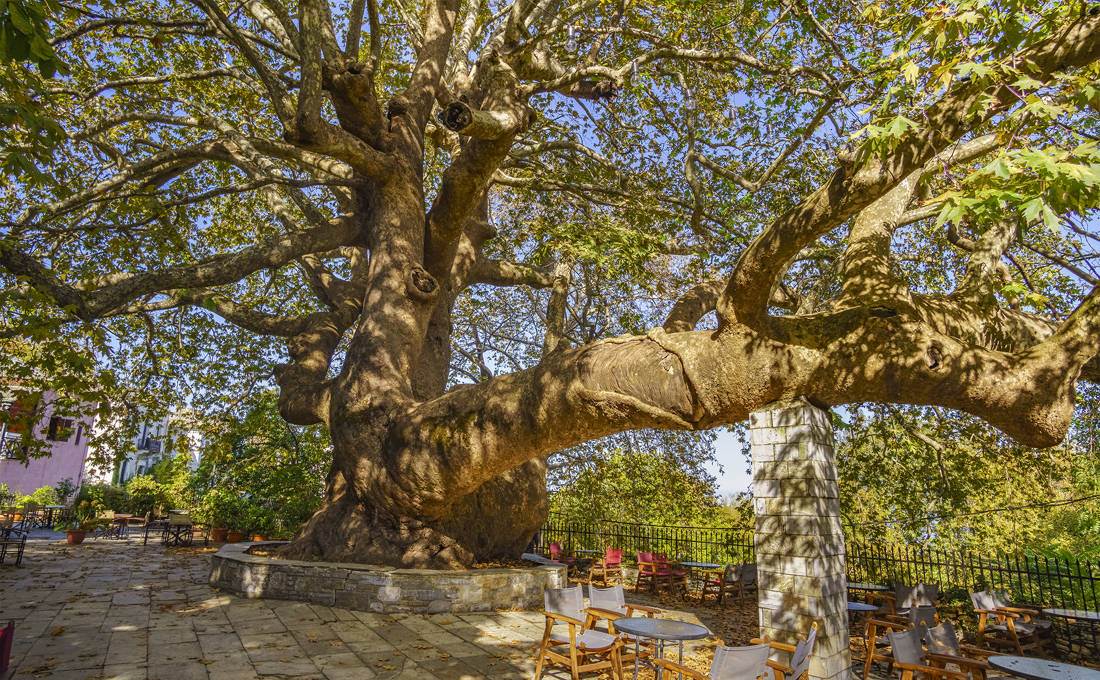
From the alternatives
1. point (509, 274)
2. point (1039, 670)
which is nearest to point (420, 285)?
point (509, 274)

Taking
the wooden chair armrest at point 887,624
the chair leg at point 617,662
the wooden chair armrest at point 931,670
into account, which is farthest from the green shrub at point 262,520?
the wooden chair armrest at point 931,670

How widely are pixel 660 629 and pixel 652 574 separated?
6945mm

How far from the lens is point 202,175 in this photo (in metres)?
11.7

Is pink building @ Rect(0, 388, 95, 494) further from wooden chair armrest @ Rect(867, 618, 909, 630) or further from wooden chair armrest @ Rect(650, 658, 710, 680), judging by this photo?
wooden chair armrest @ Rect(867, 618, 909, 630)

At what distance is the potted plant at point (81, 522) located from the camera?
549 inches

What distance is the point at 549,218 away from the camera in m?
11.2

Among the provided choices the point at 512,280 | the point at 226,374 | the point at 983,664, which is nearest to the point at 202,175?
the point at 226,374

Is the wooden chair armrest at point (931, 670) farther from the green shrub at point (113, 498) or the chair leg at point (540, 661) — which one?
the green shrub at point (113, 498)

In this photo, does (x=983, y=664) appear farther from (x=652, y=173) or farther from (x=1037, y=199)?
(x=652, y=173)

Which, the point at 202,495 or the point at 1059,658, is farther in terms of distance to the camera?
the point at 202,495

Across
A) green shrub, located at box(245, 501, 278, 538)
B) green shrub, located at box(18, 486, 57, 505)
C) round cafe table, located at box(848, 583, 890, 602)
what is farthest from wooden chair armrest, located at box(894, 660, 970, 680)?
green shrub, located at box(18, 486, 57, 505)

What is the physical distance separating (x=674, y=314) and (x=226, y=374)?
1019 cm

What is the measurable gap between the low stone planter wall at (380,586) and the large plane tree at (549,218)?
0.59 metres

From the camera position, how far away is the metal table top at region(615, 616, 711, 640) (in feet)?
14.1
